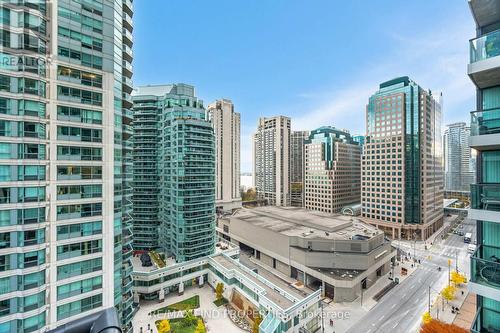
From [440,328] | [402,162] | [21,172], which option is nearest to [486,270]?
[440,328]

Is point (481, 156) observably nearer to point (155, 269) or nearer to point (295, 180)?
point (155, 269)

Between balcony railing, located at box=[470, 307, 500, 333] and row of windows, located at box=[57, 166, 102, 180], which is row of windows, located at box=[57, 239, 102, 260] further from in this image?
balcony railing, located at box=[470, 307, 500, 333]

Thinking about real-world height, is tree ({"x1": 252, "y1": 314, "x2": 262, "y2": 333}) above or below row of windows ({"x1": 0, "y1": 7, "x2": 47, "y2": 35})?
below

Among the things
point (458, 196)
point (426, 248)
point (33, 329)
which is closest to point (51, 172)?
point (33, 329)

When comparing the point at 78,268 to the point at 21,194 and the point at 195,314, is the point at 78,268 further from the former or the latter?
the point at 195,314

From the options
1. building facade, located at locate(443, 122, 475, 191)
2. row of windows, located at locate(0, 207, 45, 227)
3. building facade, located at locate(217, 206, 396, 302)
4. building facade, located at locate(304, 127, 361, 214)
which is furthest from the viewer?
building facade, located at locate(443, 122, 475, 191)

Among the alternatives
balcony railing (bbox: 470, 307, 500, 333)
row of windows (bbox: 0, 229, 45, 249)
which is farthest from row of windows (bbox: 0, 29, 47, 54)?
balcony railing (bbox: 470, 307, 500, 333)
